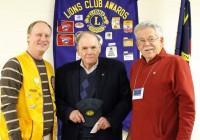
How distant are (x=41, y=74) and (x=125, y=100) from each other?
627 mm

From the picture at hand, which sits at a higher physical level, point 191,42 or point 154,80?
point 191,42

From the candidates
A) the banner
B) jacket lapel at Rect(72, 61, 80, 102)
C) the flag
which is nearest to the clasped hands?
jacket lapel at Rect(72, 61, 80, 102)

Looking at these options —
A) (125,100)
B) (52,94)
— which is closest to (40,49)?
(52,94)

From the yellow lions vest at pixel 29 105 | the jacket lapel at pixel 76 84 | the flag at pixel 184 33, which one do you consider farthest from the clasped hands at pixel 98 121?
the flag at pixel 184 33

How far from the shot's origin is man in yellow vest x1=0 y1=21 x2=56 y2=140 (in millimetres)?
2029

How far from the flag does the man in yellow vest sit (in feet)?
4.64

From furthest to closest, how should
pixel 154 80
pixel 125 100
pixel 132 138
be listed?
pixel 125 100, pixel 132 138, pixel 154 80

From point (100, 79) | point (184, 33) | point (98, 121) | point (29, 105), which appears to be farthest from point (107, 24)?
point (29, 105)

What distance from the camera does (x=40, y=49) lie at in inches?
Result: 87.5

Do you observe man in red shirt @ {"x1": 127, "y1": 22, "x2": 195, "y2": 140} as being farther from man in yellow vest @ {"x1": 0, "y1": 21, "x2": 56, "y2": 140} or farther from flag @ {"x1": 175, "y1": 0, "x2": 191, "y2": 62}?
flag @ {"x1": 175, "y1": 0, "x2": 191, "y2": 62}

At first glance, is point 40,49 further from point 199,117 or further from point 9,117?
point 199,117

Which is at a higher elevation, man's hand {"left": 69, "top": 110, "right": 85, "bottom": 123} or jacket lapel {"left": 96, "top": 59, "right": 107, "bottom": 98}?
jacket lapel {"left": 96, "top": 59, "right": 107, "bottom": 98}

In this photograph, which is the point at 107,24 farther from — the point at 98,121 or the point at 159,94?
the point at 159,94

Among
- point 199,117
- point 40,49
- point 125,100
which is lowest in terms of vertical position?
point 199,117
